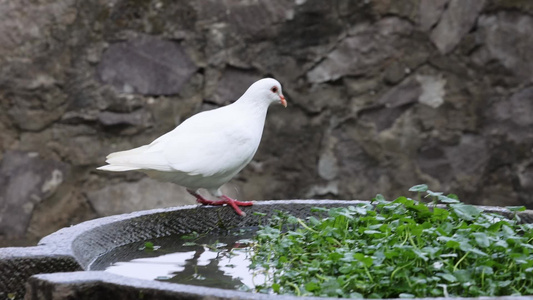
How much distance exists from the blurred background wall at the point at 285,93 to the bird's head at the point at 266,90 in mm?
1002

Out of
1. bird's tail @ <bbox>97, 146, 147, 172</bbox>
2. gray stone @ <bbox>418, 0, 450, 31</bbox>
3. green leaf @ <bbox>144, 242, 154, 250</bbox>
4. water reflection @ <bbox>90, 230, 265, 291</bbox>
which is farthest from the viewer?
gray stone @ <bbox>418, 0, 450, 31</bbox>

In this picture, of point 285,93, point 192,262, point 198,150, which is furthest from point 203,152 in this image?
point 285,93

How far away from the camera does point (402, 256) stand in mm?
1443

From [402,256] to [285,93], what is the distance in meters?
2.11

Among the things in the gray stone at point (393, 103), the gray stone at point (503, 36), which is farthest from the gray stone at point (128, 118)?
the gray stone at point (503, 36)

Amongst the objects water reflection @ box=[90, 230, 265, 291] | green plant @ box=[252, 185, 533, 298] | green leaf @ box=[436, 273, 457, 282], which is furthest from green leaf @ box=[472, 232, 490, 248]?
water reflection @ box=[90, 230, 265, 291]

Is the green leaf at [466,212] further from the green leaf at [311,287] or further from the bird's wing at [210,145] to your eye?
the bird's wing at [210,145]

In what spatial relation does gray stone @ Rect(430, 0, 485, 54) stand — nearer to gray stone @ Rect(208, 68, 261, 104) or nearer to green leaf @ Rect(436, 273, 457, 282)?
gray stone @ Rect(208, 68, 261, 104)

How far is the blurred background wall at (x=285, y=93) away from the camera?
3.26 m

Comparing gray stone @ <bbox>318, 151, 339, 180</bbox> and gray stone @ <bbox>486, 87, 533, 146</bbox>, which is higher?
gray stone @ <bbox>486, 87, 533, 146</bbox>

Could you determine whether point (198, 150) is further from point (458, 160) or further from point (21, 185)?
point (458, 160)

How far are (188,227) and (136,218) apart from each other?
0.17 meters

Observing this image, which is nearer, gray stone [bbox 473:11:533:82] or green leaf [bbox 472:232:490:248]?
green leaf [bbox 472:232:490:248]

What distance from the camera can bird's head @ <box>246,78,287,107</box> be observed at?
239 centimetres
